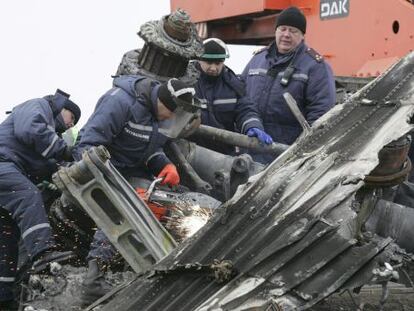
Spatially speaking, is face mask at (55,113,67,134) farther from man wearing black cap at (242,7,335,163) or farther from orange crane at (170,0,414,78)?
orange crane at (170,0,414,78)

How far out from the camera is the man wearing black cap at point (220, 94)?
660 centimetres

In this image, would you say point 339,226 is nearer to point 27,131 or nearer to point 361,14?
point 27,131

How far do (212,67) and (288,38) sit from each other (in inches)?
25.5

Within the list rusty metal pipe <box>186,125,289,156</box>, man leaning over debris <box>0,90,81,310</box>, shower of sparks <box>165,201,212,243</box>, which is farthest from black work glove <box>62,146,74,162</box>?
rusty metal pipe <box>186,125,289,156</box>

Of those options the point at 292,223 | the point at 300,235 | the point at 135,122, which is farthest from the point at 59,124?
the point at 300,235

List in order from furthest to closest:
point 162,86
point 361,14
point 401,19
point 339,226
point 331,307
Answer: point 361,14 < point 401,19 < point 162,86 < point 331,307 < point 339,226

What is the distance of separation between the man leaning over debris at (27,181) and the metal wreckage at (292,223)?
827mm

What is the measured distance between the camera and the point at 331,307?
154 inches

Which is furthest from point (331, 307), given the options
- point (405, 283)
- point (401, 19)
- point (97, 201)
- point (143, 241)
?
point (401, 19)

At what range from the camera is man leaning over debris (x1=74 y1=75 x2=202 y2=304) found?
5.32m

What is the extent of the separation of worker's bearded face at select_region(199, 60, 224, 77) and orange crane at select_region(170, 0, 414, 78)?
188 cm

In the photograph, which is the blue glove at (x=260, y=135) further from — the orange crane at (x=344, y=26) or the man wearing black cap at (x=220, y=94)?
the orange crane at (x=344, y=26)

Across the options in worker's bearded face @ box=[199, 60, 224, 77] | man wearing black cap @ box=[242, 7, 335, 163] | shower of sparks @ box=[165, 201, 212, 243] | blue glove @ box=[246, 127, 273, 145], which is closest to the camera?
shower of sparks @ box=[165, 201, 212, 243]

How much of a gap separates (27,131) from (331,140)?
2.38m
